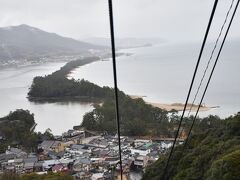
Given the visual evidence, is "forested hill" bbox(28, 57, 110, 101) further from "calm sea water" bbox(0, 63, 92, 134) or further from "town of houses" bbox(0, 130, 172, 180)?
"town of houses" bbox(0, 130, 172, 180)

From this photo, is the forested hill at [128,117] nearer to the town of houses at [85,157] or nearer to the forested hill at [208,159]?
the town of houses at [85,157]

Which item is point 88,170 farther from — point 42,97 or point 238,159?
point 42,97

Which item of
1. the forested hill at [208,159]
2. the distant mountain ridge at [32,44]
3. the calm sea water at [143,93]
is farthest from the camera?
the distant mountain ridge at [32,44]

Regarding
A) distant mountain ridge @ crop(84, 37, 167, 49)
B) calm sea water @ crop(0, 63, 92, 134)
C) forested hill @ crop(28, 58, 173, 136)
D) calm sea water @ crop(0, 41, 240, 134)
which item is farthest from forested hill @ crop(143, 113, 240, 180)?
distant mountain ridge @ crop(84, 37, 167, 49)

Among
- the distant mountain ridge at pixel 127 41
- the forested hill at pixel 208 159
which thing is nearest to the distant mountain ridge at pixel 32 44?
the distant mountain ridge at pixel 127 41

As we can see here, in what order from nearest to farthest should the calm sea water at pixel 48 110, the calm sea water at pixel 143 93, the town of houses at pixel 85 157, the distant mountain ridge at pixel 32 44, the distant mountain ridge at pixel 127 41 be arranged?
the town of houses at pixel 85 157 → the calm sea water at pixel 48 110 → the calm sea water at pixel 143 93 → the distant mountain ridge at pixel 32 44 → the distant mountain ridge at pixel 127 41

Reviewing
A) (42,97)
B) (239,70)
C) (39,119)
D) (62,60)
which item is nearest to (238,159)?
(39,119)

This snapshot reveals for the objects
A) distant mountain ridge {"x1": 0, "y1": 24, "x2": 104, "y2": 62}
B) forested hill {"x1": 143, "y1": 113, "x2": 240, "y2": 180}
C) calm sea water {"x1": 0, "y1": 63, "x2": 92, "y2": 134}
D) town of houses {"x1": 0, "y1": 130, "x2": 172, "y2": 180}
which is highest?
distant mountain ridge {"x1": 0, "y1": 24, "x2": 104, "y2": 62}
